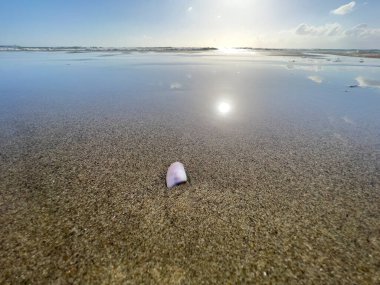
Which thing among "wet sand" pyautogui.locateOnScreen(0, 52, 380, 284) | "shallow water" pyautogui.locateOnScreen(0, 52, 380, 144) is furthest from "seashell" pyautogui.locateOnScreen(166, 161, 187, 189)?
"shallow water" pyautogui.locateOnScreen(0, 52, 380, 144)

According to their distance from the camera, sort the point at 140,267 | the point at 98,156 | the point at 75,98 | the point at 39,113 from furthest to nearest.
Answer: the point at 75,98 < the point at 39,113 < the point at 98,156 < the point at 140,267

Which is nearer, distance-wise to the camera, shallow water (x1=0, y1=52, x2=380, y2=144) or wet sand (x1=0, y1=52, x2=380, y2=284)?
wet sand (x1=0, y1=52, x2=380, y2=284)

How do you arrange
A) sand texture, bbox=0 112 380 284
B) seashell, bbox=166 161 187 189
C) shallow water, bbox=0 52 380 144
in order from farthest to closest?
shallow water, bbox=0 52 380 144 → seashell, bbox=166 161 187 189 → sand texture, bbox=0 112 380 284

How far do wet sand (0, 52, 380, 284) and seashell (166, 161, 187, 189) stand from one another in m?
0.08

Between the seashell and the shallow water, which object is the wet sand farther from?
the shallow water

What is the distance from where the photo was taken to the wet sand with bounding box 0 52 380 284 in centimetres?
187

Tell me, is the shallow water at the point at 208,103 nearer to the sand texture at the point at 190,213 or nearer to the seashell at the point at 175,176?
the sand texture at the point at 190,213

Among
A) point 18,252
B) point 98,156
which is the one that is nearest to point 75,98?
point 98,156

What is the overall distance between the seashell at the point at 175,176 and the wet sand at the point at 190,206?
0.08m

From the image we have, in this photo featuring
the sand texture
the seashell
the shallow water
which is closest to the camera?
the sand texture

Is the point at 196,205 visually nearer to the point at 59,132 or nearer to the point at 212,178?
the point at 212,178

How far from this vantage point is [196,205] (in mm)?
2561

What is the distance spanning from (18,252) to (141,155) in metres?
1.95

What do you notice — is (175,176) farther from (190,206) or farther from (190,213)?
(190,213)
